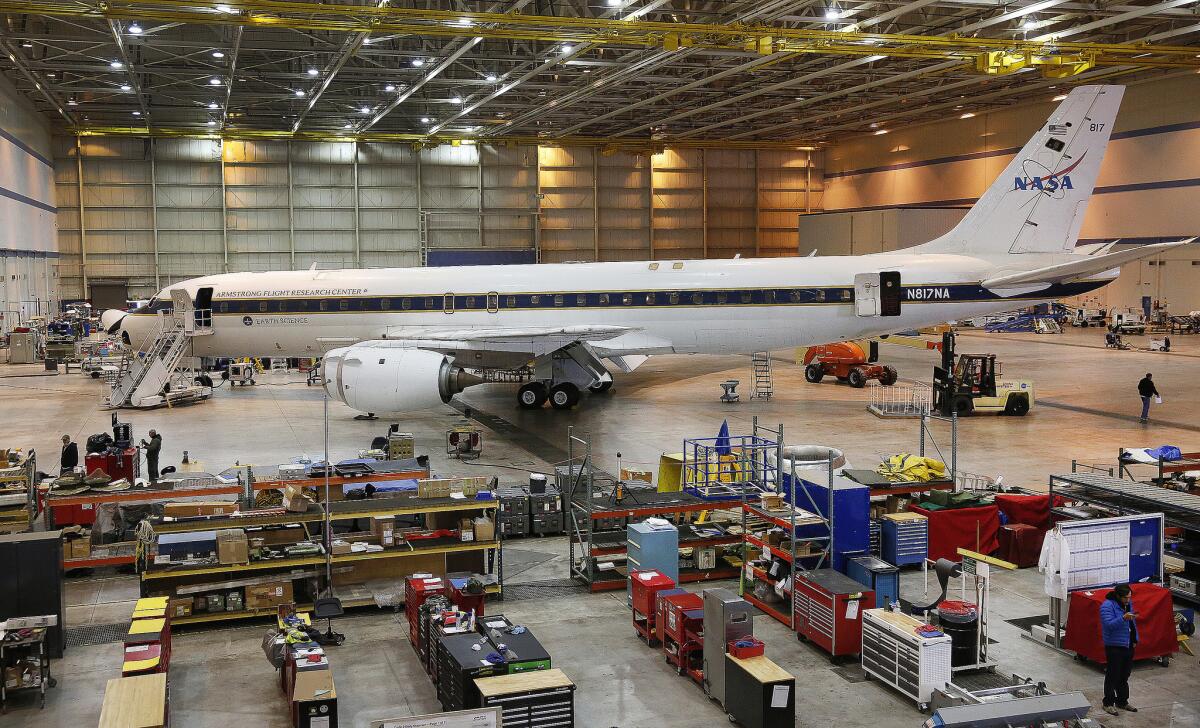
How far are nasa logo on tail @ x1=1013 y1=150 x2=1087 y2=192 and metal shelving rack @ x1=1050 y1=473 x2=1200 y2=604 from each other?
14.2 meters

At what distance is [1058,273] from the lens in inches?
982

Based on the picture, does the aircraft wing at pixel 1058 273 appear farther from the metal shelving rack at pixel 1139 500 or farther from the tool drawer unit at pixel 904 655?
the tool drawer unit at pixel 904 655

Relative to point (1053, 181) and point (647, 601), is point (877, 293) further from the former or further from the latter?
point (647, 601)

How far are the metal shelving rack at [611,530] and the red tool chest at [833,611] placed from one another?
2385 millimetres

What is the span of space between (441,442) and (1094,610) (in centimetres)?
1592

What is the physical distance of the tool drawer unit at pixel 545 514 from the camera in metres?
16.2

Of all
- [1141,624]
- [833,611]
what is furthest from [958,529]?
[833,611]

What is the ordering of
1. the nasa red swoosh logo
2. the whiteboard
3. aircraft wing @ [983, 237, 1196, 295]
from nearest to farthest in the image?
the whiteboard, aircraft wing @ [983, 237, 1196, 295], the nasa red swoosh logo

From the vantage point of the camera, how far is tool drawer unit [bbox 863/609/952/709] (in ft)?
32.1

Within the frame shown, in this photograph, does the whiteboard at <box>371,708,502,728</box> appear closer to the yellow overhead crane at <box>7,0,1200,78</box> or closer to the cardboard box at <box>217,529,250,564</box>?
the cardboard box at <box>217,529,250,564</box>

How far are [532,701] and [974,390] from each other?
860 inches

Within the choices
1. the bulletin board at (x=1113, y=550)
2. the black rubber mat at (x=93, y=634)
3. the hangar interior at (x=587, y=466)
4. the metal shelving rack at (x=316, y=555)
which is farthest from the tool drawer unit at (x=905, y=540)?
the black rubber mat at (x=93, y=634)

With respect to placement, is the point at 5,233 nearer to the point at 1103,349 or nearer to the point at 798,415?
the point at 798,415

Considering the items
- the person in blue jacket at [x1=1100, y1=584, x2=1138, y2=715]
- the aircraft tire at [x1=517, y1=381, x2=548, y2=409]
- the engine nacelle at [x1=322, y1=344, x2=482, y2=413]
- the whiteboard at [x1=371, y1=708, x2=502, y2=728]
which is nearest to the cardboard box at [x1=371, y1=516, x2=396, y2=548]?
the whiteboard at [x1=371, y1=708, x2=502, y2=728]
